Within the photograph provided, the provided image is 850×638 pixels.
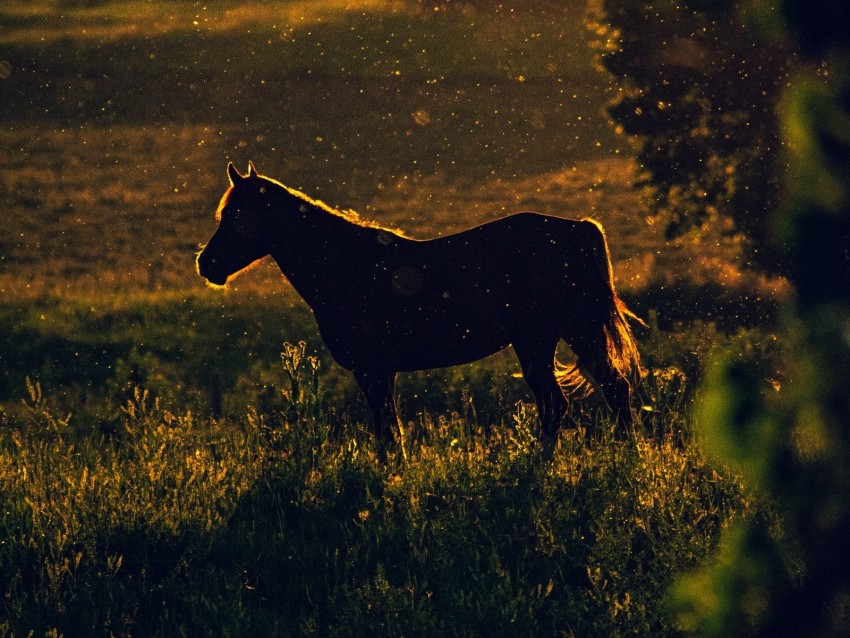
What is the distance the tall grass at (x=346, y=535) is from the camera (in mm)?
5695

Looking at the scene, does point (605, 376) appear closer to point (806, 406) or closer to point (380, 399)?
point (380, 399)

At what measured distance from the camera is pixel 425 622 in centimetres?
548

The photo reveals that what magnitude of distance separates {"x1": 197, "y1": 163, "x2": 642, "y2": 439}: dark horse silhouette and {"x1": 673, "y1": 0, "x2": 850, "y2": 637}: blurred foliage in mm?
6452

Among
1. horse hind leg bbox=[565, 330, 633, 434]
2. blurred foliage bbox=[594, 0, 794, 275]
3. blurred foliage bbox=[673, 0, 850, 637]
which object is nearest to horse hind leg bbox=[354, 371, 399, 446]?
horse hind leg bbox=[565, 330, 633, 434]

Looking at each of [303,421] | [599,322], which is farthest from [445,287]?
[303,421]

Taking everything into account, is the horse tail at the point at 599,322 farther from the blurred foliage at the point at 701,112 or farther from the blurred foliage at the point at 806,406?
the blurred foliage at the point at 806,406

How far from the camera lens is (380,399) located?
8422 mm

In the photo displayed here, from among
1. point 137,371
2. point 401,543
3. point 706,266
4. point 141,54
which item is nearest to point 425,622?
point 401,543

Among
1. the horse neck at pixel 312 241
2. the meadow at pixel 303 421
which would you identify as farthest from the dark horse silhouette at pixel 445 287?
the meadow at pixel 303 421

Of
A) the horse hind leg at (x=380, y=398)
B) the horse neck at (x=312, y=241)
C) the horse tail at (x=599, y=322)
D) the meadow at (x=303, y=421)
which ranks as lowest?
the meadow at (x=303, y=421)

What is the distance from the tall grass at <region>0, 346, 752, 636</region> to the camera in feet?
18.7

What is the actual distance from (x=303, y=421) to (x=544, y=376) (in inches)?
81.1

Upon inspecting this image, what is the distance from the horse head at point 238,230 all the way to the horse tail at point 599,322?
240 centimetres

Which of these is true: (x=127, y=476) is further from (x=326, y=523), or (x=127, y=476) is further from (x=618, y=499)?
(x=618, y=499)
